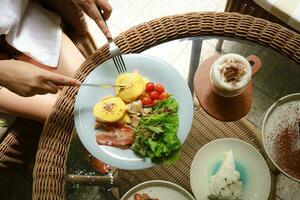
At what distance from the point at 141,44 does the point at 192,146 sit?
1.32 ft

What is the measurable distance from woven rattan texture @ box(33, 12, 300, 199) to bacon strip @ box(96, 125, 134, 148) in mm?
133

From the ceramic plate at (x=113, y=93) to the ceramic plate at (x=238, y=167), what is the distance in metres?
0.18

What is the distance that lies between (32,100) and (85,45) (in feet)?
1.14

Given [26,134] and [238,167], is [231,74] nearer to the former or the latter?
[238,167]

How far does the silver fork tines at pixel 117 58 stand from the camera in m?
1.13

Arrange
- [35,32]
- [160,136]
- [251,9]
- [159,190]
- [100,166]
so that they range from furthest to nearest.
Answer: [251,9]
[35,32]
[100,166]
[159,190]
[160,136]

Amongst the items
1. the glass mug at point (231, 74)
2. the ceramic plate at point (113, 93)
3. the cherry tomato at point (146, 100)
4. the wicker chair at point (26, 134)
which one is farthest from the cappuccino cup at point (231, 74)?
the wicker chair at point (26, 134)

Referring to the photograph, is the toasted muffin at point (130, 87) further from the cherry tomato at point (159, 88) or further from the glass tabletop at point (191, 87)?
the glass tabletop at point (191, 87)

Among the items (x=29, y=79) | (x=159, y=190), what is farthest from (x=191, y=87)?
(x=29, y=79)

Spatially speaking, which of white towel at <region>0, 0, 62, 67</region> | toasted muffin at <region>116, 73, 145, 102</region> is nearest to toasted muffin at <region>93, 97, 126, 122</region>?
toasted muffin at <region>116, 73, 145, 102</region>

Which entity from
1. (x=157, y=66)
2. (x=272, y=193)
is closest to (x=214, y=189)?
(x=272, y=193)

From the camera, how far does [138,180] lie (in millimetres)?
1196

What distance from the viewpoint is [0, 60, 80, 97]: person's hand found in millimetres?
1054

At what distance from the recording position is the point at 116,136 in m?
Result: 1.07
